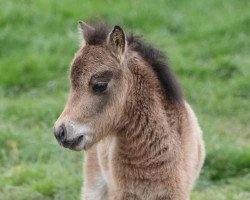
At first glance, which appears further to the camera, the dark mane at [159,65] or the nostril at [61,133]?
the dark mane at [159,65]

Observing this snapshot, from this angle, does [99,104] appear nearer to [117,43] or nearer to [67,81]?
[117,43]

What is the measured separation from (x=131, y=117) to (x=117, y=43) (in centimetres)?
55

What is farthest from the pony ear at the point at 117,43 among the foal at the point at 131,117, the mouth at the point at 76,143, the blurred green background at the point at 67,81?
the blurred green background at the point at 67,81

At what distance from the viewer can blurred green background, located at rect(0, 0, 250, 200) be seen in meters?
8.34

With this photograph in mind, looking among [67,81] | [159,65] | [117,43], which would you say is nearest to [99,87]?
[117,43]

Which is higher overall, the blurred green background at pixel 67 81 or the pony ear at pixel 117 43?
the pony ear at pixel 117 43

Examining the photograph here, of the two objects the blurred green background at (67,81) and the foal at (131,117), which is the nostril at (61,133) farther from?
the blurred green background at (67,81)

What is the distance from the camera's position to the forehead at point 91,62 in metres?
5.83

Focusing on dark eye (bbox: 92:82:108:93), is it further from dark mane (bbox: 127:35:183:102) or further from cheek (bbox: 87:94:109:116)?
dark mane (bbox: 127:35:183:102)

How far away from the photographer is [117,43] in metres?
5.96

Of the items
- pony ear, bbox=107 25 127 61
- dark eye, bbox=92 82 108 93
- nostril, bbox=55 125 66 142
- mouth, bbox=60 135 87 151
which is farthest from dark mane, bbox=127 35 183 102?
nostril, bbox=55 125 66 142

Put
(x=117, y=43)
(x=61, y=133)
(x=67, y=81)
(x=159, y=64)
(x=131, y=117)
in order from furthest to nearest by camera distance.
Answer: (x=67, y=81), (x=159, y=64), (x=131, y=117), (x=117, y=43), (x=61, y=133)

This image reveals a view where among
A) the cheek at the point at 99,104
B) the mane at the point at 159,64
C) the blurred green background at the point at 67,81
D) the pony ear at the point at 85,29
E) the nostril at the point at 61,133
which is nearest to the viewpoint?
the nostril at the point at 61,133

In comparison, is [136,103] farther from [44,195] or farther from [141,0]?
[141,0]
